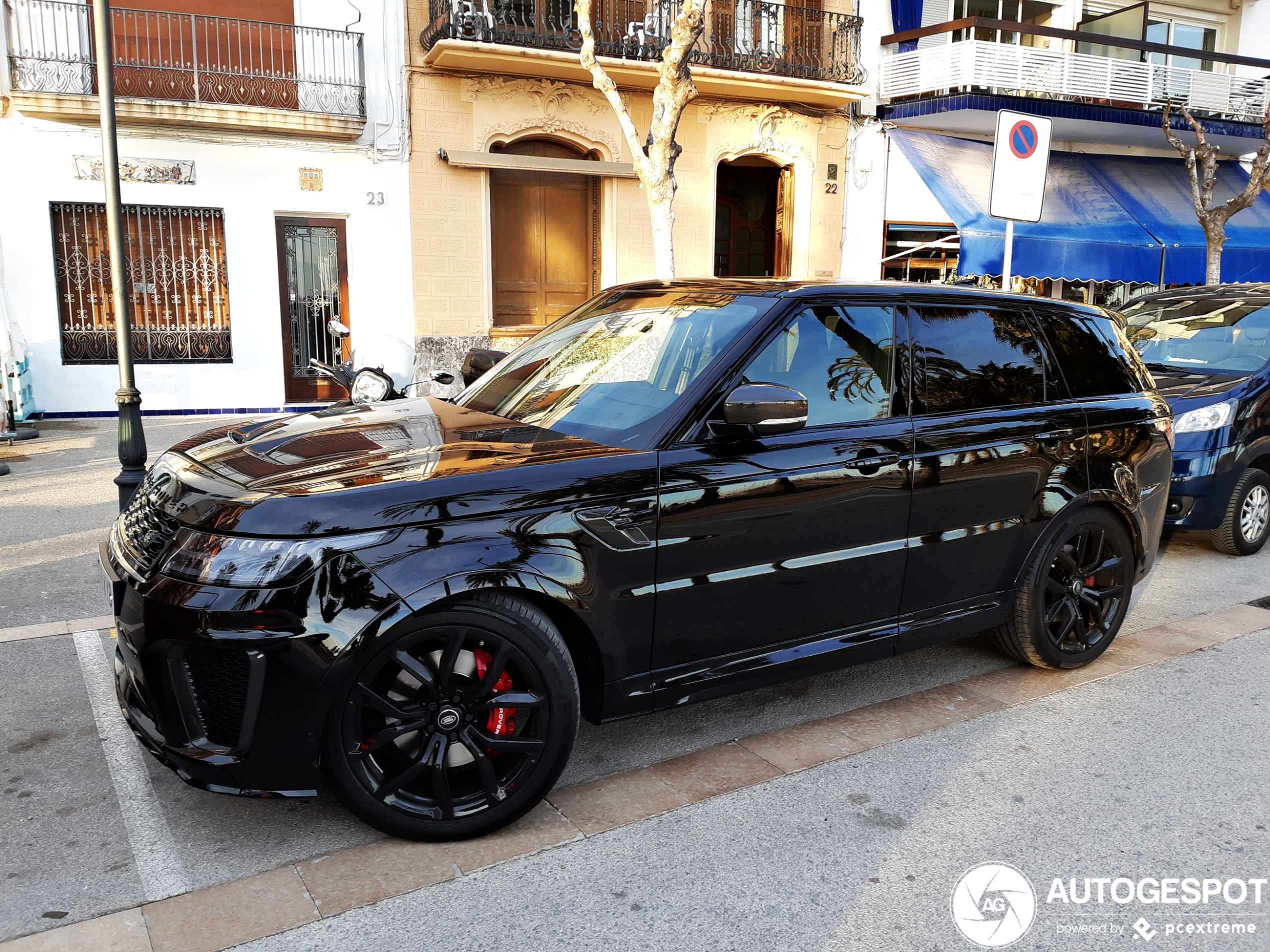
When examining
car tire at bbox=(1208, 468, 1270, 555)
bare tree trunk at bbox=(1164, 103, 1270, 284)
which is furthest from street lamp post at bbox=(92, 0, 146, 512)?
bare tree trunk at bbox=(1164, 103, 1270, 284)

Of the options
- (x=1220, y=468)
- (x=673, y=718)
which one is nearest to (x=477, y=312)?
(x=1220, y=468)

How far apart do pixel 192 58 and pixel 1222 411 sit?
1298cm

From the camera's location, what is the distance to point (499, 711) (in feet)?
10.3

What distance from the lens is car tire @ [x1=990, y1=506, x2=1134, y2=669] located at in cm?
443

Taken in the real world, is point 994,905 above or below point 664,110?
below

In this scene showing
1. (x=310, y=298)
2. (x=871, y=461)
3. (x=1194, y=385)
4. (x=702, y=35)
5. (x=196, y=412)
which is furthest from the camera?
(x=702, y=35)

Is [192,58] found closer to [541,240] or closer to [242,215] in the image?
[242,215]

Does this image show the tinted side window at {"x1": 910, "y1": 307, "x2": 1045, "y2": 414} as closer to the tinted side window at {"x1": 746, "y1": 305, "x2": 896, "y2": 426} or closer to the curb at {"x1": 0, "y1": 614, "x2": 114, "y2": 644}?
the tinted side window at {"x1": 746, "y1": 305, "x2": 896, "y2": 426}

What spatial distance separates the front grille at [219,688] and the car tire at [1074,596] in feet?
10.6

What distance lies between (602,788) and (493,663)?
794 mm

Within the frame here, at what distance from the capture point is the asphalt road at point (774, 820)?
2.77m

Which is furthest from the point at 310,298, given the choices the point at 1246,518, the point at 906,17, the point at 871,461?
the point at 871,461

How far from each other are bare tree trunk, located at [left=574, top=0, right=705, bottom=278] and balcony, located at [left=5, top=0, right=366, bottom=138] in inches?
152

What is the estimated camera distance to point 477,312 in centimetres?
1539
